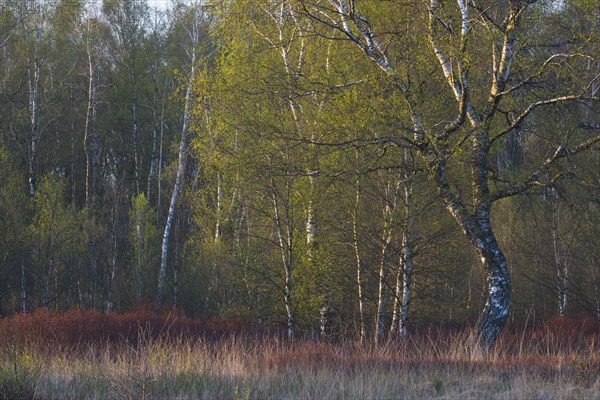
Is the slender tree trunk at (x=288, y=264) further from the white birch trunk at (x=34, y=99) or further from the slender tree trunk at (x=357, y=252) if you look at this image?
the white birch trunk at (x=34, y=99)

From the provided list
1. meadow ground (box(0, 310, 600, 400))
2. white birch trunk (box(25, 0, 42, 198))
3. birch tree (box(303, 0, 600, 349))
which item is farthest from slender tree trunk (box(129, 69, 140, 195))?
meadow ground (box(0, 310, 600, 400))

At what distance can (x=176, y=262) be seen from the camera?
25484mm

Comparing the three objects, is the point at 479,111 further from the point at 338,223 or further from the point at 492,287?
the point at 338,223

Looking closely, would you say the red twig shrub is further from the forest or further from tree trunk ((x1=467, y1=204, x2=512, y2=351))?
tree trunk ((x1=467, y1=204, x2=512, y2=351))

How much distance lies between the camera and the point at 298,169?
39.3 feet

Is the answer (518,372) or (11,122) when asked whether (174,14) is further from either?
(518,372)

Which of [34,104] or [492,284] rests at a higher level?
[34,104]

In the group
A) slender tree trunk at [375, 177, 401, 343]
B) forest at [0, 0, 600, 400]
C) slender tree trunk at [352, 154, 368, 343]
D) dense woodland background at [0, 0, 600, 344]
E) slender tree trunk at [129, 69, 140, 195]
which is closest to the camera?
forest at [0, 0, 600, 400]

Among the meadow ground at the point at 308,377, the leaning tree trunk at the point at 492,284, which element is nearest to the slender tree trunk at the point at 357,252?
the leaning tree trunk at the point at 492,284

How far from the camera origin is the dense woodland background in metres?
11.2

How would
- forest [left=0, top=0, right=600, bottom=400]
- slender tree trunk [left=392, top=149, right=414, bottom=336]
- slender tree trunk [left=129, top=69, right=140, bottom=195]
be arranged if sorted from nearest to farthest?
1. forest [left=0, top=0, right=600, bottom=400]
2. slender tree trunk [left=392, top=149, right=414, bottom=336]
3. slender tree trunk [left=129, top=69, right=140, bottom=195]

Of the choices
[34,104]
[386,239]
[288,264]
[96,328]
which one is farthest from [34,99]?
[386,239]

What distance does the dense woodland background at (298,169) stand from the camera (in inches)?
442

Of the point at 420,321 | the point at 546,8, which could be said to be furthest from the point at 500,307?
the point at 420,321
